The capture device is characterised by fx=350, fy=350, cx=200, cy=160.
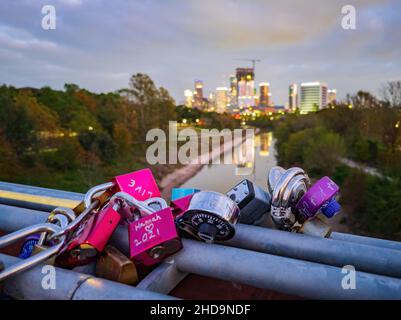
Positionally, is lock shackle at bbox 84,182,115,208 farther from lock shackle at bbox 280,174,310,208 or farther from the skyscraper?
the skyscraper

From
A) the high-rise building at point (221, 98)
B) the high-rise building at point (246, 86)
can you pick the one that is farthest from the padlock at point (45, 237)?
the high-rise building at point (246, 86)

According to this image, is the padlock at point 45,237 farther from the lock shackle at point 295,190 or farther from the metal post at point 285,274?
the lock shackle at point 295,190

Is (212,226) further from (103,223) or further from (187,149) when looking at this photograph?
(187,149)

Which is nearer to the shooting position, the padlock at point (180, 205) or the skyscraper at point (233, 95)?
the padlock at point (180, 205)

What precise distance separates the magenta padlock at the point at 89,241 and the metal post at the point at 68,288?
7 cm

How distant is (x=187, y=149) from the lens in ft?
147

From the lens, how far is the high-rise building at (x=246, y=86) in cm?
13620

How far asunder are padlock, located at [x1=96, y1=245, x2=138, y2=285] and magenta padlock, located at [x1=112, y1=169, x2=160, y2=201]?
1.16 feet

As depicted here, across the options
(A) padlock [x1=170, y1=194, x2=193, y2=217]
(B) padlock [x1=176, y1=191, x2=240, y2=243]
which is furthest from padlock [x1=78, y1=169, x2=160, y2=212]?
(B) padlock [x1=176, y1=191, x2=240, y2=243]

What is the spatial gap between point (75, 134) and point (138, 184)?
29.1 m

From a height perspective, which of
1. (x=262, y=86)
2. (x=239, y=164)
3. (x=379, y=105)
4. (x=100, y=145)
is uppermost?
(x=262, y=86)

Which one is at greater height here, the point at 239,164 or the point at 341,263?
the point at 341,263
